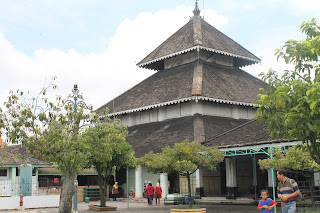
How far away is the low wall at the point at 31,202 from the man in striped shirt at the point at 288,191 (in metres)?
19.9

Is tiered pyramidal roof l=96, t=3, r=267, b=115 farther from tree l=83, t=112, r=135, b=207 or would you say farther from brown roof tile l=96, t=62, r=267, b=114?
tree l=83, t=112, r=135, b=207

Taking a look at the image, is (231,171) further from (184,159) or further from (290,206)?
(290,206)

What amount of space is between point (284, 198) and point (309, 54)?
3640mm

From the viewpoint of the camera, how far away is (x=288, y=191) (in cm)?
1137

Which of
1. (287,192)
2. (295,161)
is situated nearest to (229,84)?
(295,161)

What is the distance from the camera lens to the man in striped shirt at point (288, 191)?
1128 centimetres

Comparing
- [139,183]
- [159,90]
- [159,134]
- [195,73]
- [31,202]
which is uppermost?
[195,73]

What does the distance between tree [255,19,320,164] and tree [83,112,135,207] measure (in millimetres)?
10110

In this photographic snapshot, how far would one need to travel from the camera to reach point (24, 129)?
19.2 m

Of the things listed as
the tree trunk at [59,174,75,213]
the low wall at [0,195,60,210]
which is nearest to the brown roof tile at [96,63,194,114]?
the low wall at [0,195,60,210]

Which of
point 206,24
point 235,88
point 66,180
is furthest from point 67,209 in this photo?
point 206,24

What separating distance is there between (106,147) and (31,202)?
992cm

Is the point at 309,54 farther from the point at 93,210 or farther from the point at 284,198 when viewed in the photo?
the point at 93,210

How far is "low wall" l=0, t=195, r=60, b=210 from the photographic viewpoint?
26.8m
